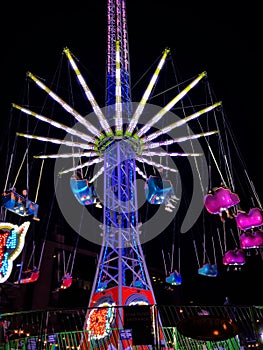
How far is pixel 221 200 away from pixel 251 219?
1084 mm

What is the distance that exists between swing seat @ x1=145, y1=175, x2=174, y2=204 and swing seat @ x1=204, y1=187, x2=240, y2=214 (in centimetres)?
219

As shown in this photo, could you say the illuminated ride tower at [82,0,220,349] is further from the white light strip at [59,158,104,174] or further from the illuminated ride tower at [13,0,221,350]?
the white light strip at [59,158,104,174]

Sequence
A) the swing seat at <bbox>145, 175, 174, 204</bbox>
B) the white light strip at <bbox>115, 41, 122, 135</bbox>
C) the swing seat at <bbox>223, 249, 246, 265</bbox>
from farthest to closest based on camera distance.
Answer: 1. the white light strip at <bbox>115, 41, 122, 135</bbox>
2. the swing seat at <bbox>145, 175, 174, 204</bbox>
3. the swing seat at <bbox>223, 249, 246, 265</bbox>

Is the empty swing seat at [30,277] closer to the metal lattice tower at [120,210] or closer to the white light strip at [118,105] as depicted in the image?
the metal lattice tower at [120,210]

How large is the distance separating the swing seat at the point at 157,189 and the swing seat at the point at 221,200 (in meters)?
2.19

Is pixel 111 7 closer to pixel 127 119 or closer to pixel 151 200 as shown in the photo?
pixel 127 119

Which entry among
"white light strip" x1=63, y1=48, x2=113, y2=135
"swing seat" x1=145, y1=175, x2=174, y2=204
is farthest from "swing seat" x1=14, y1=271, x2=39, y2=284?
"white light strip" x1=63, y1=48, x2=113, y2=135

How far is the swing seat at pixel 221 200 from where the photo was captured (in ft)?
34.7

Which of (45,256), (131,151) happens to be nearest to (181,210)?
(45,256)

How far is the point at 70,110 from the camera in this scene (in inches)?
551

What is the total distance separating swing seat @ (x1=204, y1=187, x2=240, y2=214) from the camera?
10.6m

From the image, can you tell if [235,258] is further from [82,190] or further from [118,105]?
[118,105]

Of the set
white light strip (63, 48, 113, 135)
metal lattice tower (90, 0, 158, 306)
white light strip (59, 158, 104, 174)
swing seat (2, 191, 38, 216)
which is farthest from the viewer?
white light strip (59, 158, 104, 174)

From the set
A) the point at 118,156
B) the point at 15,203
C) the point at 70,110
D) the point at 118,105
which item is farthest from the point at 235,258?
the point at 70,110
